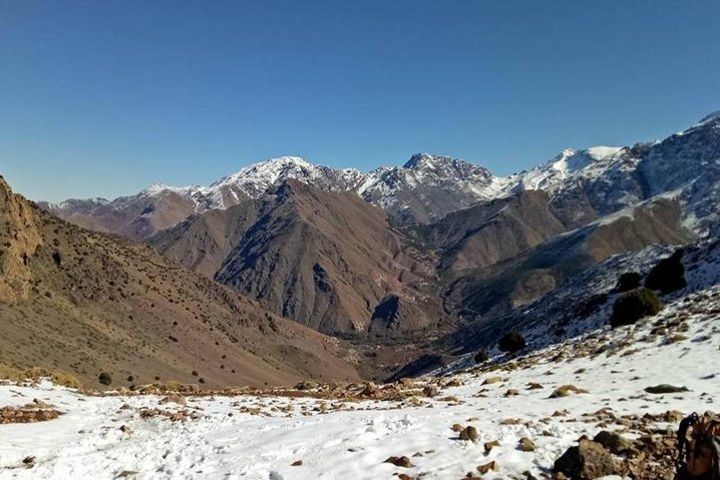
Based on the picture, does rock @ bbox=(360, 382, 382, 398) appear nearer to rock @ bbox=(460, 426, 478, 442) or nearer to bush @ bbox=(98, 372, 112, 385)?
rock @ bbox=(460, 426, 478, 442)

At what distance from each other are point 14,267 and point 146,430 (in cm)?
7092

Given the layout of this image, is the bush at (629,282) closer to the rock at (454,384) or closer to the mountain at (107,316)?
the rock at (454,384)

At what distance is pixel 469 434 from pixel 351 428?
347 centimetres

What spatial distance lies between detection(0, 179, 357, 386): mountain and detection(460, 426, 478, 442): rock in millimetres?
45671

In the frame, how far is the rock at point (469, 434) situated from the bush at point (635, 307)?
23.5 meters

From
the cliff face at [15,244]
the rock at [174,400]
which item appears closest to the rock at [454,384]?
the rock at [174,400]

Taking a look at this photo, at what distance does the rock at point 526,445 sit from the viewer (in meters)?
12.0

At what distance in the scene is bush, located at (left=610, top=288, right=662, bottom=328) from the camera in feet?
109

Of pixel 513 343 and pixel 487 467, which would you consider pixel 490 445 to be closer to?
pixel 487 467

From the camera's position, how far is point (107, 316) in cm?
9569

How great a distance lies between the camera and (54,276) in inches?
3565

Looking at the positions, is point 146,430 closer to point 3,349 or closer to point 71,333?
point 3,349

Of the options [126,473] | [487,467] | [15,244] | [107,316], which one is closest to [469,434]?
[487,467]

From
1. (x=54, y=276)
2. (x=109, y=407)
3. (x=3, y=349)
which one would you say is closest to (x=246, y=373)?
(x=54, y=276)
